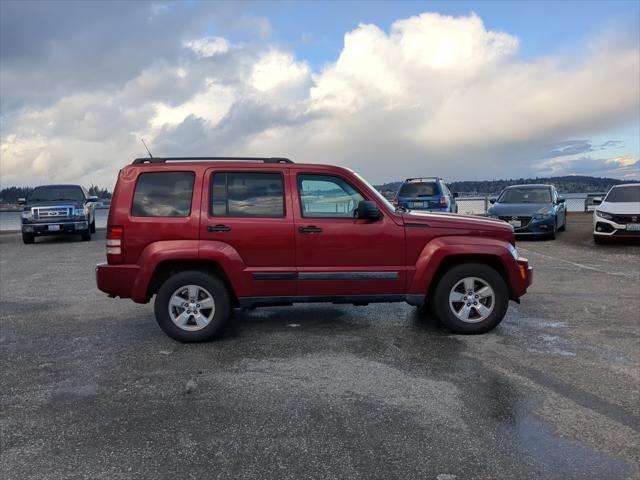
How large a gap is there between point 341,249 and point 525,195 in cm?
1247

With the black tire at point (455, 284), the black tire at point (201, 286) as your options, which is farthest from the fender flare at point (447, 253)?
the black tire at point (201, 286)

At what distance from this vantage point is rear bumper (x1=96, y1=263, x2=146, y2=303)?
5.53 m

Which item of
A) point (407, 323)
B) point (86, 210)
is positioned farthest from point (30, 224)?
point (407, 323)

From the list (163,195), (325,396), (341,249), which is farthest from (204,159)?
(325,396)

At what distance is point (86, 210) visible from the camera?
17.4 m

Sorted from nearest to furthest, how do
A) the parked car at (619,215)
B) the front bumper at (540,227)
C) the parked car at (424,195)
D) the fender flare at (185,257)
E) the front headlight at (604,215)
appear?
the fender flare at (185,257)
the parked car at (619,215)
the front headlight at (604,215)
the front bumper at (540,227)
the parked car at (424,195)

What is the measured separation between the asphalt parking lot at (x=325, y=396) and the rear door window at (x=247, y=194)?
139 centimetres

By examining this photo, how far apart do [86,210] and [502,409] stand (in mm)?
16480

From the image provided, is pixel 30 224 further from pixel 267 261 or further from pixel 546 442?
pixel 546 442

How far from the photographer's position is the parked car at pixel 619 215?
13031 millimetres

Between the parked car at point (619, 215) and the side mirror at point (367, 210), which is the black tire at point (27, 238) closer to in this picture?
the side mirror at point (367, 210)

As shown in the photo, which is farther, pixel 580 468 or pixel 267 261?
pixel 267 261

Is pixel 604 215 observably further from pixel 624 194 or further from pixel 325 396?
pixel 325 396

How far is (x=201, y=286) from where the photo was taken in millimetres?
5566
